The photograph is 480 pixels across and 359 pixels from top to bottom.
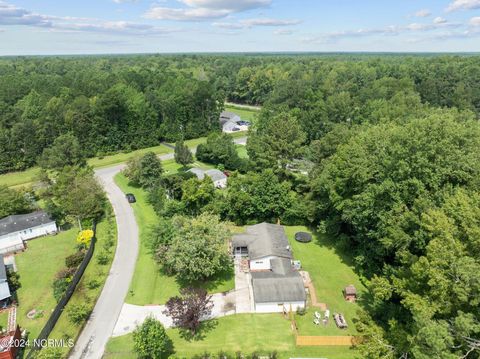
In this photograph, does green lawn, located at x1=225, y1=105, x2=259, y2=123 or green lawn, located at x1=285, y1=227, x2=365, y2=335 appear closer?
green lawn, located at x1=285, y1=227, x2=365, y2=335

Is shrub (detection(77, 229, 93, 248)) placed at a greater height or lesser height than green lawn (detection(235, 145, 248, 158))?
lesser

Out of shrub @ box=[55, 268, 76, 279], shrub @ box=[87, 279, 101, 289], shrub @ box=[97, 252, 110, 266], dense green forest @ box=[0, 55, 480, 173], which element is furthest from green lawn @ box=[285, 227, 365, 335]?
dense green forest @ box=[0, 55, 480, 173]

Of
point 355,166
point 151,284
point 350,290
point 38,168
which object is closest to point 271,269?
point 350,290

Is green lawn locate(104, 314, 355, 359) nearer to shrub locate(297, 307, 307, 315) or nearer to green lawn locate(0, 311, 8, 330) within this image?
shrub locate(297, 307, 307, 315)

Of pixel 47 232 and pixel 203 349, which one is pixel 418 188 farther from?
pixel 47 232

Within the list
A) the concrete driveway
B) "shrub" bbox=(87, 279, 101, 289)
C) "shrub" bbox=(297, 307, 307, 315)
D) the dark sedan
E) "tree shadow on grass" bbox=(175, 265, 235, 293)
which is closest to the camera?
the concrete driveway

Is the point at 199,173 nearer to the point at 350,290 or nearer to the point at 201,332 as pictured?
the point at 201,332

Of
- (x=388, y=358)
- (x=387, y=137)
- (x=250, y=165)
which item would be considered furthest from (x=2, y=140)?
(x=388, y=358)
